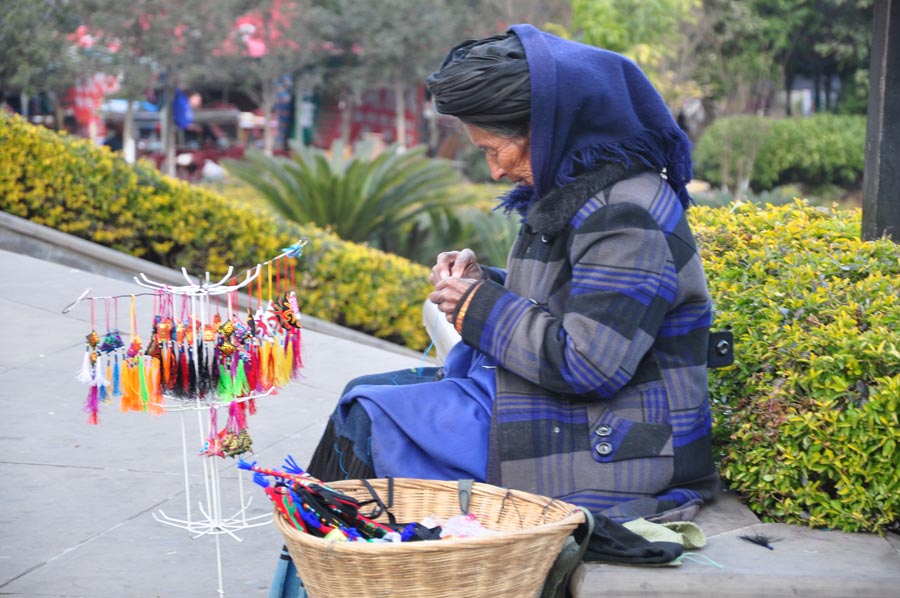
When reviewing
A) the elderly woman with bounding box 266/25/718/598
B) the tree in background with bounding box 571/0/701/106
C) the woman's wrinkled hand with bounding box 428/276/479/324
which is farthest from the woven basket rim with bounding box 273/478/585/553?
the tree in background with bounding box 571/0/701/106

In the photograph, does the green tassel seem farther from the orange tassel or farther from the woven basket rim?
the woven basket rim

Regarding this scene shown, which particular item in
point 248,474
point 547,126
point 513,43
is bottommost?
point 248,474

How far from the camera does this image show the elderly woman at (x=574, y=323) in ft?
7.97

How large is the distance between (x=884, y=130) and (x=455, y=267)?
2083mm

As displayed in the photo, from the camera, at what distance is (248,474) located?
4352 mm

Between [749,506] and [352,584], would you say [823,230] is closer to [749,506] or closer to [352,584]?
[749,506]

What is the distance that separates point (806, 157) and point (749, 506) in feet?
77.5

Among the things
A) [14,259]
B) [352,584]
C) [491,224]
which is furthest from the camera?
[491,224]

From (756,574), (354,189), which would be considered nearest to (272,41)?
(354,189)

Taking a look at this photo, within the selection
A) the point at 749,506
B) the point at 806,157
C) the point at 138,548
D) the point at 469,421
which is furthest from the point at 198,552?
the point at 806,157

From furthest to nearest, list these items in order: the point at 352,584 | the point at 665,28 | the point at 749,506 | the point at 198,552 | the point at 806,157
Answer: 1. the point at 806,157
2. the point at 665,28
3. the point at 198,552
4. the point at 749,506
5. the point at 352,584

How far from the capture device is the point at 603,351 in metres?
2.38

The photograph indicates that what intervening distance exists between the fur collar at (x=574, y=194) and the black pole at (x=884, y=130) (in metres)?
1.78

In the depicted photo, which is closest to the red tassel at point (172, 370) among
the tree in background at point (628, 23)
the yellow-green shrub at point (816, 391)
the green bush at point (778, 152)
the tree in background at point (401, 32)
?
the yellow-green shrub at point (816, 391)
